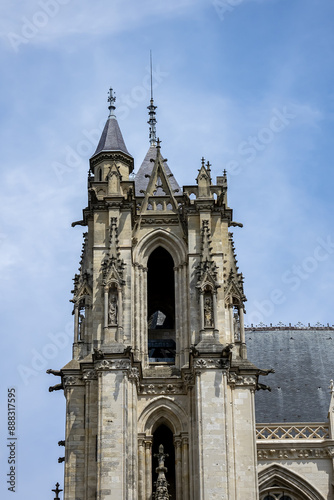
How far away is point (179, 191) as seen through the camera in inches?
1490

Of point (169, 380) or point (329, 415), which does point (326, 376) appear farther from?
point (169, 380)

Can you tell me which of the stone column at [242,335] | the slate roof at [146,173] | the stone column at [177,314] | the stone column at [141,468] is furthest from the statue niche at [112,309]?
the slate roof at [146,173]

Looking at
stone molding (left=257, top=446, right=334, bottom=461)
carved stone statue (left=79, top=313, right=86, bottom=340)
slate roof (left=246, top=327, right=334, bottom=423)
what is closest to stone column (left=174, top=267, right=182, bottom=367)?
carved stone statue (left=79, top=313, right=86, bottom=340)

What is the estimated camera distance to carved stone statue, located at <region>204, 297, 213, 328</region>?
34.1 meters

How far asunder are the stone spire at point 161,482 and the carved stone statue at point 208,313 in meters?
3.68

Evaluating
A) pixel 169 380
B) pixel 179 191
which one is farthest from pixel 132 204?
pixel 169 380

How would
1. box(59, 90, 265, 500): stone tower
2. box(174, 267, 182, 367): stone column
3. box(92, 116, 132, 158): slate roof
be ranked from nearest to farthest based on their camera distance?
box(59, 90, 265, 500): stone tower < box(174, 267, 182, 367): stone column < box(92, 116, 132, 158): slate roof

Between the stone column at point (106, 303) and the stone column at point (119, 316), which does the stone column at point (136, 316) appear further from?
the stone column at point (106, 303)

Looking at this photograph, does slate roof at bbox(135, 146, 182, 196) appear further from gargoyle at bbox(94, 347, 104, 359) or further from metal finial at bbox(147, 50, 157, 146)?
gargoyle at bbox(94, 347, 104, 359)

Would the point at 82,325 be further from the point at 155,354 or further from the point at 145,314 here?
the point at 155,354

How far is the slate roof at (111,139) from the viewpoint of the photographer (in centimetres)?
3819

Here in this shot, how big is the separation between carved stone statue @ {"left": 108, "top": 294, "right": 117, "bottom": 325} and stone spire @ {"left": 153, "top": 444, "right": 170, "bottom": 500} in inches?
147

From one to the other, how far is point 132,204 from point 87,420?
6634 mm

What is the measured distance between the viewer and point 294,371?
4056 cm
